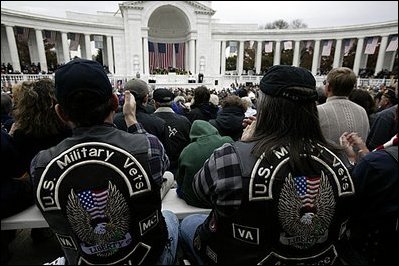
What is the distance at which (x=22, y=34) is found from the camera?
1141 inches

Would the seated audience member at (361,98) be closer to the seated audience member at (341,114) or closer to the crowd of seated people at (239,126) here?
the crowd of seated people at (239,126)

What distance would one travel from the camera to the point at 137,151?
63.4 inches

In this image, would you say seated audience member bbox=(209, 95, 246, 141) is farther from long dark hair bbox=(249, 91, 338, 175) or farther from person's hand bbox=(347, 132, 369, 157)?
long dark hair bbox=(249, 91, 338, 175)

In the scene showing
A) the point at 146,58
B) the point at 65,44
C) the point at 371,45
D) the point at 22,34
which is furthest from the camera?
the point at 146,58

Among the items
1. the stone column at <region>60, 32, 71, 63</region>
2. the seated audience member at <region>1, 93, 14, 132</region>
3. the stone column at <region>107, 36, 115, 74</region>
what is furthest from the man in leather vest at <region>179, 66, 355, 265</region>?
the stone column at <region>107, 36, 115, 74</region>

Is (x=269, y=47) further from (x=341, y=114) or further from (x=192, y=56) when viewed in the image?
(x=341, y=114)

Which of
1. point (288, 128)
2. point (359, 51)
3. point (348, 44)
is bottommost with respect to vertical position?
point (288, 128)

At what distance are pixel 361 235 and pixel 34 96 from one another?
293 cm

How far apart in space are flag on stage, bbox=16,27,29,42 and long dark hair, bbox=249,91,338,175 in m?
35.3

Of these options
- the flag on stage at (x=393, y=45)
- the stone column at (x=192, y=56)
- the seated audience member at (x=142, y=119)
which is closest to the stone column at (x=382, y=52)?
the flag on stage at (x=393, y=45)

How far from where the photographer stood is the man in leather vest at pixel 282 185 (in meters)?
1.44

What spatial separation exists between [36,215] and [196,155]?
152 cm

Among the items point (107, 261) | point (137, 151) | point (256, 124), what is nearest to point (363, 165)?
point (256, 124)

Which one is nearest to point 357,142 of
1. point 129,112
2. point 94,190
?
point 129,112
